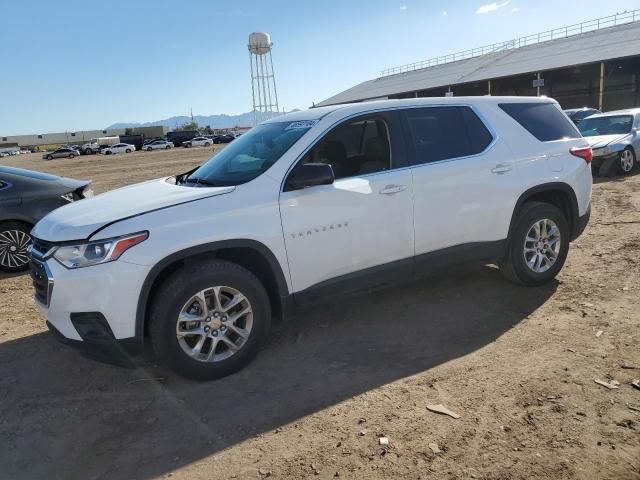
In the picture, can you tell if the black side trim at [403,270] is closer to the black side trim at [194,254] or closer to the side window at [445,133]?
the black side trim at [194,254]

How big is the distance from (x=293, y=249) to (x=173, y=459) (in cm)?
159

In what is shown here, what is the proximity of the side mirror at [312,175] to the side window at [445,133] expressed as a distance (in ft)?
3.25

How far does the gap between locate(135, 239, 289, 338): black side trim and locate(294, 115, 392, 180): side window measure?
33.6 inches

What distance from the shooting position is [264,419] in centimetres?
314

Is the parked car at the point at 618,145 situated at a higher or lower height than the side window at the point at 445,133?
lower

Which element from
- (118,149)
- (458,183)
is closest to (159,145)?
(118,149)

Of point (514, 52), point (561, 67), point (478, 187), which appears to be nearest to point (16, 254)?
point (478, 187)

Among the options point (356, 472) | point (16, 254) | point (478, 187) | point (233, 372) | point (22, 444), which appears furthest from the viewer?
point (16, 254)

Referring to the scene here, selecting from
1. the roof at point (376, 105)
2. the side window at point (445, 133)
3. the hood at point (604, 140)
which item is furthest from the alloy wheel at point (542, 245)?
the hood at point (604, 140)

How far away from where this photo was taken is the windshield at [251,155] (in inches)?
153

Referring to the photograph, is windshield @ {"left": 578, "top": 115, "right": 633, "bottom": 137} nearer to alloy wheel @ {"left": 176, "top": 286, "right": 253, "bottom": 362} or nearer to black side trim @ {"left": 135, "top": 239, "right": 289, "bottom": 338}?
black side trim @ {"left": 135, "top": 239, "right": 289, "bottom": 338}

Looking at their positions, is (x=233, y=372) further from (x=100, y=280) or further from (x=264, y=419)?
(x=100, y=280)

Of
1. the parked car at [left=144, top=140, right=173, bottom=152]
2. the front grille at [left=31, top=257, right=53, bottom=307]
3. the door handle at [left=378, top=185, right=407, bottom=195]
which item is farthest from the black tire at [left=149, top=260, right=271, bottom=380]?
the parked car at [left=144, top=140, right=173, bottom=152]

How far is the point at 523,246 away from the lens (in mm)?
4809
